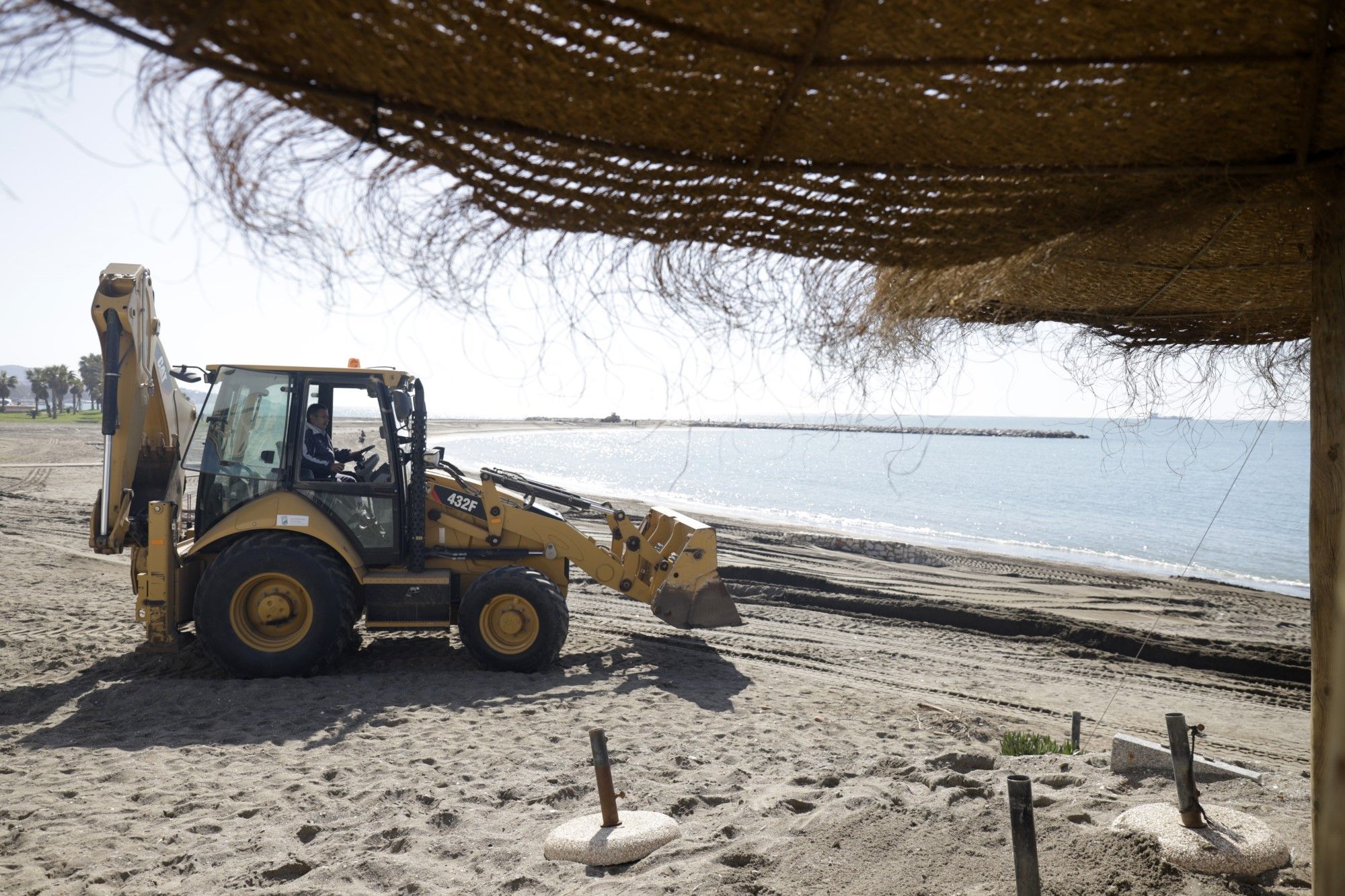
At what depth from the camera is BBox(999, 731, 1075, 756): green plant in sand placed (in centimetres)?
602

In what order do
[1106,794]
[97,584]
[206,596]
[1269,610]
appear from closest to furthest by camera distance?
1. [1106,794]
2. [206,596]
3. [97,584]
4. [1269,610]

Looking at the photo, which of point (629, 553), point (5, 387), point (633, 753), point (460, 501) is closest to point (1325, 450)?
point (633, 753)

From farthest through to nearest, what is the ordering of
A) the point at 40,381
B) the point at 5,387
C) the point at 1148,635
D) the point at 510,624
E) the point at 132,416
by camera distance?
the point at 5,387 < the point at 40,381 < the point at 1148,635 < the point at 510,624 < the point at 132,416

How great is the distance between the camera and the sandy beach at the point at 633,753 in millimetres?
4074

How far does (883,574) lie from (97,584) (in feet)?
36.7

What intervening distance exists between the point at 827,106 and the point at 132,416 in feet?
23.3

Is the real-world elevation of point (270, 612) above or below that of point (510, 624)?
above

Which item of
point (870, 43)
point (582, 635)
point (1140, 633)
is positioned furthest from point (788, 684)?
point (870, 43)

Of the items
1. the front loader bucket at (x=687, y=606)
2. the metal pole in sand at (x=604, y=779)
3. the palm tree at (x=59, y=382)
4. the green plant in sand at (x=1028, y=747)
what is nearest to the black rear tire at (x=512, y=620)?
the front loader bucket at (x=687, y=606)

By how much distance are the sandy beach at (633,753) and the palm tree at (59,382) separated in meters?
81.7

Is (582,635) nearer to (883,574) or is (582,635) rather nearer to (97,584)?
(97,584)

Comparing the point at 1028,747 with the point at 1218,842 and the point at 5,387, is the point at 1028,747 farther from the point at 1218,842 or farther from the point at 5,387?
the point at 5,387

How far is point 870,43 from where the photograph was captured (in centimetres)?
153

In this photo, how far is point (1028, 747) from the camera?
606cm
